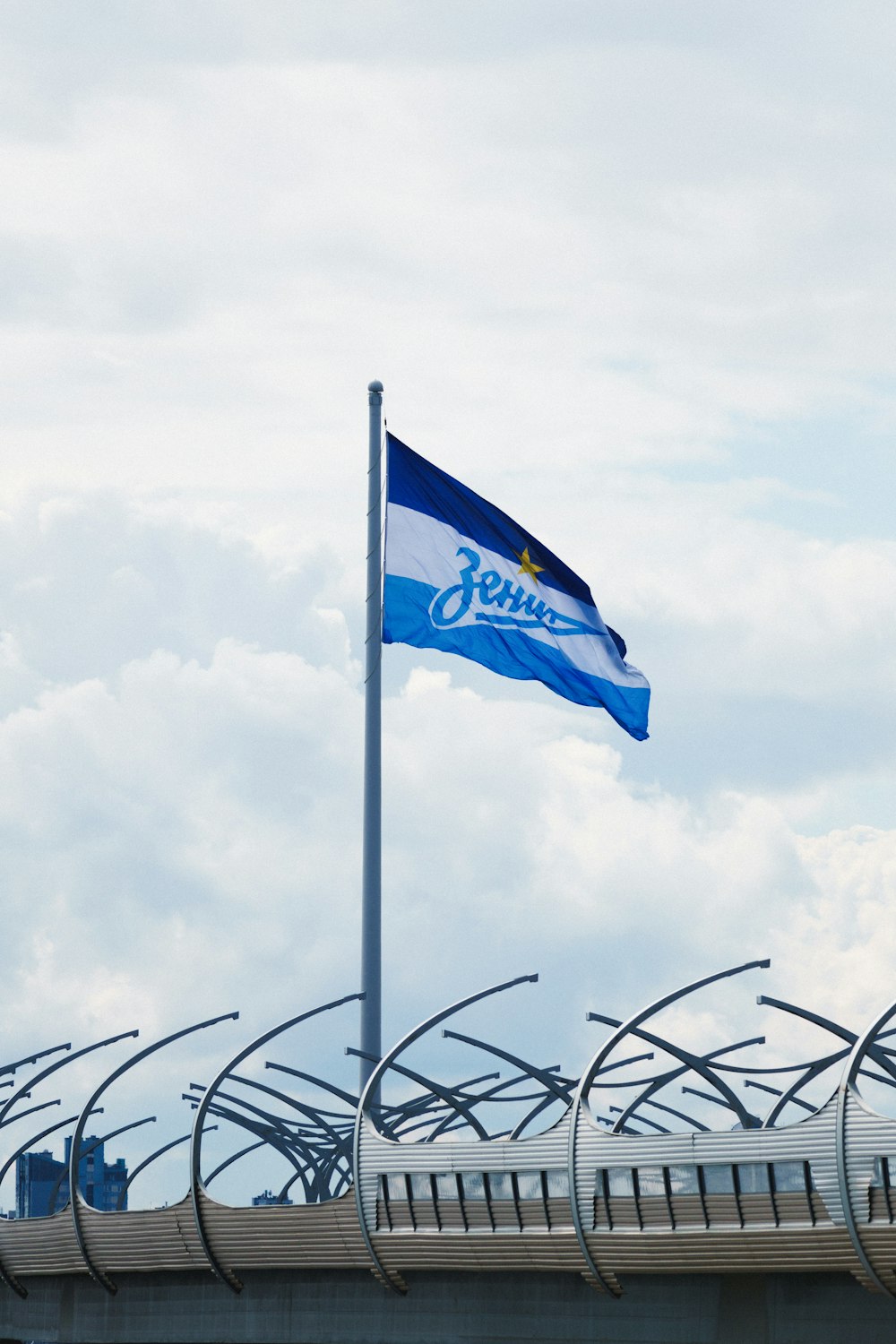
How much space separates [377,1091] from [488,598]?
40.6ft

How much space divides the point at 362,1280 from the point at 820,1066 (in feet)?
43.0

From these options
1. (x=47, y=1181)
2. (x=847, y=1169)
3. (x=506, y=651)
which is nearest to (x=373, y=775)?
(x=506, y=651)

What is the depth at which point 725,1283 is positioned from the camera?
4456 centimetres

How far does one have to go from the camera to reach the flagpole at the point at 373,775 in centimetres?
4447

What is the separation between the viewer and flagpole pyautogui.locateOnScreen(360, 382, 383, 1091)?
4447cm

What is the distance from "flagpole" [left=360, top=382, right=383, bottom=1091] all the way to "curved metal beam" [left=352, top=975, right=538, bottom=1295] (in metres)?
0.41

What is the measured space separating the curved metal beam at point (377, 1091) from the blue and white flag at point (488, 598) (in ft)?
23.3

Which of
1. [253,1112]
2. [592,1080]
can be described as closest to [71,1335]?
[253,1112]

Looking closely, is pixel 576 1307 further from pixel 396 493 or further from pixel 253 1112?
pixel 396 493

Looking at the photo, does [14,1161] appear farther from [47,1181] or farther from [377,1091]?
[47,1181]

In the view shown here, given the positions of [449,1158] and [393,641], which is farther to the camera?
[449,1158]

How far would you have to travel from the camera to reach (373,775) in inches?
1801

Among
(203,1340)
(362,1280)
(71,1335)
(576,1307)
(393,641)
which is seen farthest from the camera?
(71,1335)

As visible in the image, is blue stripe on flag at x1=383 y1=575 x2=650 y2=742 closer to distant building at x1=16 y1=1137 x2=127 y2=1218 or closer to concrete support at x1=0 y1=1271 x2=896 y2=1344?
concrete support at x1=0 y1=1271 x2=896 y2=1344
